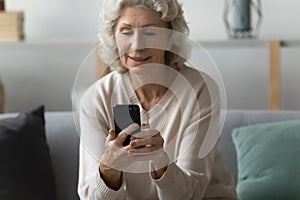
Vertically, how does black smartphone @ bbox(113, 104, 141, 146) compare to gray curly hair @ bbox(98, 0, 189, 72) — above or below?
below

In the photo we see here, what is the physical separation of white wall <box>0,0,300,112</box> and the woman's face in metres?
0.97

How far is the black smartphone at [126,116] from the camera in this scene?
4.62 ft

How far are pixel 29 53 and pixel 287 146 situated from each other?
1201 millimetres

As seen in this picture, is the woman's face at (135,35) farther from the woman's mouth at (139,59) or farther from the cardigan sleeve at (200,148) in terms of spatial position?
the cardigan sleeve at (200,148)

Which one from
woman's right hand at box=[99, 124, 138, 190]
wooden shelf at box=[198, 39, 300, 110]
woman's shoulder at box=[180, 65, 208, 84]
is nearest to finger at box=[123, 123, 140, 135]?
woman's right hand at box=[99, 124, 138, 190]

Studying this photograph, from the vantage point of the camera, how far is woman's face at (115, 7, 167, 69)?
4.71 ft

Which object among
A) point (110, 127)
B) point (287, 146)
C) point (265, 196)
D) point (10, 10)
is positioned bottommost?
point (265, 196)

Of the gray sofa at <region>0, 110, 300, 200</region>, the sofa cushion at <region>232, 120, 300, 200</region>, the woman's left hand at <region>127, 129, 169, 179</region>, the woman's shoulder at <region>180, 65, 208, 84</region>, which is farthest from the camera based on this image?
the gray sofa at <region>0, 110, 300, 200</region>

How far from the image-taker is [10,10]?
2.67m

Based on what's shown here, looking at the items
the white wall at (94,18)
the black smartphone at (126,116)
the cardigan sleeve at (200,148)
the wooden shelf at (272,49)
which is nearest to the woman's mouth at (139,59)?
the black smartphone at (126,116)

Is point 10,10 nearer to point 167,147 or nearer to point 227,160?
point 227,160

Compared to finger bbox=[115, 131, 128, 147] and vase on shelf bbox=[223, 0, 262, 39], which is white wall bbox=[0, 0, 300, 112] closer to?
vase on shelf bbox=[223, 0, 262, 39]

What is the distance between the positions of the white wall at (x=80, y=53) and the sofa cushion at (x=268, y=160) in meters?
0.49

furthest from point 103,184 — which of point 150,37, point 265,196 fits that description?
point 265,196
